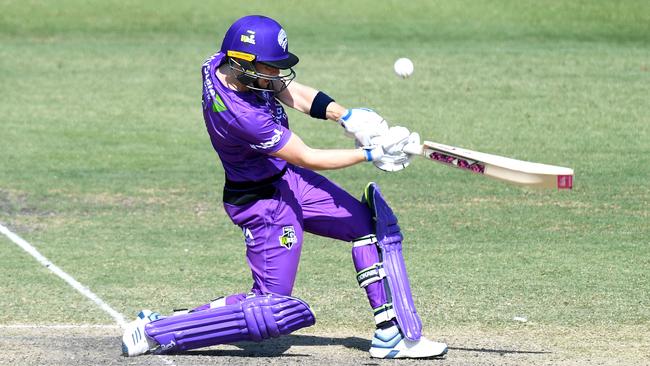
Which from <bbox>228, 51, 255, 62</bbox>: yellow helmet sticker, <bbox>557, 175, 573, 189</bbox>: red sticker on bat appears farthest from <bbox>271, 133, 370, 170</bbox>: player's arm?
<bbox>557, 175, 573, 189</bbox>: red sticker on bat

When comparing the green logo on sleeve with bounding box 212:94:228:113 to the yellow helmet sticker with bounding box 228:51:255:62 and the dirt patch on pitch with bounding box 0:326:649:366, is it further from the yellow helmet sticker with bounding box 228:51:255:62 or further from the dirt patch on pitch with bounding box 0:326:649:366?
the dirt patch on pitch with bounding box 0:326:649:366

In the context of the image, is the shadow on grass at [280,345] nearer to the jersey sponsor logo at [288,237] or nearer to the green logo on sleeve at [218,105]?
the jersey sponsor logo at [288,237]

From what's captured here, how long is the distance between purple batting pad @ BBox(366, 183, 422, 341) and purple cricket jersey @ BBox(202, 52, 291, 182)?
2.20ft

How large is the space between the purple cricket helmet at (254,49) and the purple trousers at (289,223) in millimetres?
748

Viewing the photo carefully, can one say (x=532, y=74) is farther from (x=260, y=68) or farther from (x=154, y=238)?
(x=260, y=68)

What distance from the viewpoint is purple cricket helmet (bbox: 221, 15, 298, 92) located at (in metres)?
6.79

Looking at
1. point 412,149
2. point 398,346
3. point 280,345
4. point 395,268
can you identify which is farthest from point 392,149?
point 280,345

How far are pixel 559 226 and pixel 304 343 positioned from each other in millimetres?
4228

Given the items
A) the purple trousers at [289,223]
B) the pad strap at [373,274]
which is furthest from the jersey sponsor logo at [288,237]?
the pad strap at [373,274]

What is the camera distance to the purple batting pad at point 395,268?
22.8 ft

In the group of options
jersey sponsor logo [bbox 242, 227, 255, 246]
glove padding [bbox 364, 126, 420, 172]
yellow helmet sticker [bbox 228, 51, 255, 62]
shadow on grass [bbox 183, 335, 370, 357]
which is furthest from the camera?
shadow on grass [bbox 183, 335, 370, 357]

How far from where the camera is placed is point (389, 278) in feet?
23.0

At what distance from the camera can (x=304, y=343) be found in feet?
24.5

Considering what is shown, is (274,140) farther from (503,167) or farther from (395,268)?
(503,167)
